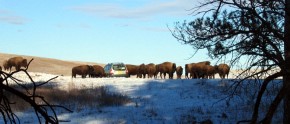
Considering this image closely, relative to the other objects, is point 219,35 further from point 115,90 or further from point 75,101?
point 115,90

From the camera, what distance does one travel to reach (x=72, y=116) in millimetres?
16719

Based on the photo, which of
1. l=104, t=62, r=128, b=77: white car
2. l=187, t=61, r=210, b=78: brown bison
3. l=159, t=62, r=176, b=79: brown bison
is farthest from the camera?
l=159, t=62, r=176, b=79: brown bison

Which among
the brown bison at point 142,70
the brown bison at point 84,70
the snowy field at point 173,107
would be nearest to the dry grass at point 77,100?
the snowy field at point 173,107

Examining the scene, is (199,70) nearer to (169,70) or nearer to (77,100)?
(169,70)

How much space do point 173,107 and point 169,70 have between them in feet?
107

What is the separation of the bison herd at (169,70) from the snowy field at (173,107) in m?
18.7

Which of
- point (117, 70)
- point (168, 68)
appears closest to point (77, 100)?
point (117, 70)

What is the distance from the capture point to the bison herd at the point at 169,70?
42.8 metres

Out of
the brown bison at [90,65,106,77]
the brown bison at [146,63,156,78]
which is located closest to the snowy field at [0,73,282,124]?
the brown bison at [90,65,106,77]

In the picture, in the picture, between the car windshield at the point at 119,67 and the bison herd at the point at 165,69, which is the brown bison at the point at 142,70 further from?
the car windshield at the point at 119,67

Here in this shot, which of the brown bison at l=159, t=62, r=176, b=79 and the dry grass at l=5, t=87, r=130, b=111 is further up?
the brown bison at l=159, t=62, r=176, b=79

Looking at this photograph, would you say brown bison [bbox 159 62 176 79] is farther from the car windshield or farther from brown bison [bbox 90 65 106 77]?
the car windshield

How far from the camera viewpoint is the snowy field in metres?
15.8

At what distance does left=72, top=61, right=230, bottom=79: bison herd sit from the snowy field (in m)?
18.7
